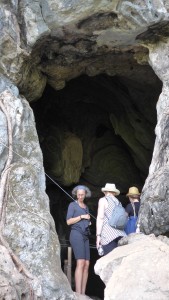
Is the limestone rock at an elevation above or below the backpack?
below

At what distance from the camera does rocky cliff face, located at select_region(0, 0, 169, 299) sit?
4.44 metres

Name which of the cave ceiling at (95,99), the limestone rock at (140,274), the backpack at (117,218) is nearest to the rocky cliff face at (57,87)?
the cave ceiling at (95,99)

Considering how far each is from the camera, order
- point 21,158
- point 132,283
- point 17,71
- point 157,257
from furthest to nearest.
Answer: point 17,71 < point 21,158 < point 157,257 < point 132,283

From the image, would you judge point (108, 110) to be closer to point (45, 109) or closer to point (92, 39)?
point (45, 109)

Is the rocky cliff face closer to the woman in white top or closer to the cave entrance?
the cave entrance

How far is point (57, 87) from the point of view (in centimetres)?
664

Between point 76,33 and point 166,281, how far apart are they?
3254 millimetres

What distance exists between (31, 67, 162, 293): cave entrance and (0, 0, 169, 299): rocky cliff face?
0.03m

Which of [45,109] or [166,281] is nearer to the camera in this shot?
[166,281]

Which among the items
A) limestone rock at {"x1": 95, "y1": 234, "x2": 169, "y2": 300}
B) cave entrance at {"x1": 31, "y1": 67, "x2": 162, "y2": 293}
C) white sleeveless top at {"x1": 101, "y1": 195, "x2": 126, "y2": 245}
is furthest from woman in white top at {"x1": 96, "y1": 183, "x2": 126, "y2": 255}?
cave entrance at {"x1": 31, "y1": 67, "x2": 162, "y2": 293}

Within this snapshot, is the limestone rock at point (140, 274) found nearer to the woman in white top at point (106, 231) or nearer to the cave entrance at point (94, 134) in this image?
the woman in white top at point (106, 231)

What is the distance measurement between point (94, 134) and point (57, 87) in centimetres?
256

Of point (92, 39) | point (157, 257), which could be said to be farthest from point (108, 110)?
point (157, 257)

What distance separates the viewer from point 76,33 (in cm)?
555
